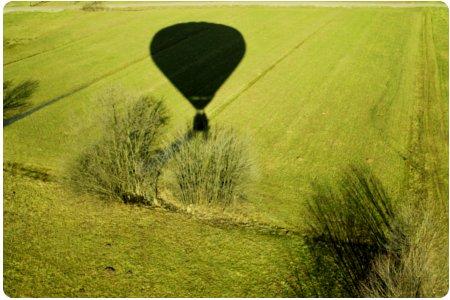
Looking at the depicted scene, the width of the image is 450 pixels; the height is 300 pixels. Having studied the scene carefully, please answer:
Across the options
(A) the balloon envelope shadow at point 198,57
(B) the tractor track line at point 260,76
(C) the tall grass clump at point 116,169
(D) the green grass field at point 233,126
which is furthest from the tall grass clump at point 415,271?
(B) the tractor track line at point 260,76

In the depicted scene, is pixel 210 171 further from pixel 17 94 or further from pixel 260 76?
pixel 17 94

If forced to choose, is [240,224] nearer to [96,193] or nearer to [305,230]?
[305,230]

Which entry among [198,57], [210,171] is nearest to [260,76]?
[198,57]

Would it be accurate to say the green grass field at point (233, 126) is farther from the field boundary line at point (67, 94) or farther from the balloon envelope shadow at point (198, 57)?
the balloon envelope shadow at point (198, 57)

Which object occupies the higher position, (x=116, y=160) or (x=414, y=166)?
(x=116, y=160)

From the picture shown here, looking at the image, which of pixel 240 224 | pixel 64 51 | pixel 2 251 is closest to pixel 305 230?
pixel 240 224

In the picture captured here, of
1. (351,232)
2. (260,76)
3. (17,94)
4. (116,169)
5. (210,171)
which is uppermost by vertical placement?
(210,171)

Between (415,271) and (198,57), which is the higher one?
(415,271)
